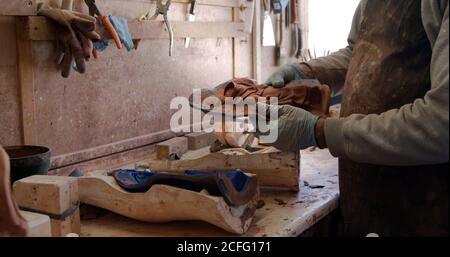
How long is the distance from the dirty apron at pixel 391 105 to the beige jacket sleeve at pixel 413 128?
0.11 metres

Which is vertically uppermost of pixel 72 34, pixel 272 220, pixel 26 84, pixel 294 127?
pixel 72 34

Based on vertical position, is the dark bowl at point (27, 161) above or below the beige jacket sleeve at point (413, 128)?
below

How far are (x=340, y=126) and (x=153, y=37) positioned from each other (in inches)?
46.9

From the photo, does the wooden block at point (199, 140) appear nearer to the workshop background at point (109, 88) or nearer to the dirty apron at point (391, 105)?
the workshop background at point (109, 88)

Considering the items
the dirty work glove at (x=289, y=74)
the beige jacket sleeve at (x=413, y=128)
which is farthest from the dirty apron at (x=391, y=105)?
the dirty work glove at (x=289, y=74)

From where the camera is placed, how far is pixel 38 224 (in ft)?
4.07

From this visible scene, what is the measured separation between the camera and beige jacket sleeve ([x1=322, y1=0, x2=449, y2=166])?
112cm

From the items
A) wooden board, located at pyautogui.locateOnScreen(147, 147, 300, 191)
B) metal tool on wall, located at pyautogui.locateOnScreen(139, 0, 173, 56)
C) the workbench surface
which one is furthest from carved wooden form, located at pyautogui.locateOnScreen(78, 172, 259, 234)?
metal tool on wall, located at pyautogui.locateOnScreen(139, 0, 173, 56)

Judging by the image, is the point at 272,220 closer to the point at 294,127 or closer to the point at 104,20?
the point at 294,127

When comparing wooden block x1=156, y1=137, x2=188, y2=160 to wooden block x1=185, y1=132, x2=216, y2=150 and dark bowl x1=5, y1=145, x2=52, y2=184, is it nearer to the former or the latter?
wooden block x1=185, y1=132, x2=216, y2=150

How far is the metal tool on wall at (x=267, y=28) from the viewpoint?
131 inches

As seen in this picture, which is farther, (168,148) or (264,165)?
(168,148)

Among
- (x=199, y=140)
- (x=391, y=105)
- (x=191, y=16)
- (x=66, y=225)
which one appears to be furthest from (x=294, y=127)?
(x=191, y=16)

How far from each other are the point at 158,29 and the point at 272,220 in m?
1.15
